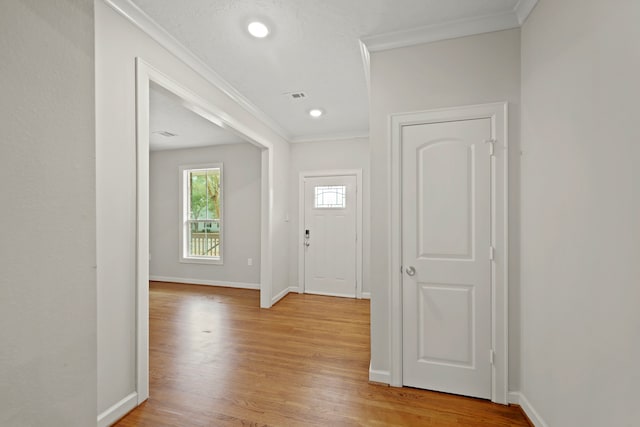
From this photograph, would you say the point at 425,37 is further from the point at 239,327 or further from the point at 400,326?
the point at 239,327

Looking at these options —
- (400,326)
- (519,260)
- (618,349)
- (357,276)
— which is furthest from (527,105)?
(357,276)

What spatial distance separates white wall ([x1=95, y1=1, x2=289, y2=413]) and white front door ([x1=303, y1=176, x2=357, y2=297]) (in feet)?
10.2

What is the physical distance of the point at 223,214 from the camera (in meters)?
5.33

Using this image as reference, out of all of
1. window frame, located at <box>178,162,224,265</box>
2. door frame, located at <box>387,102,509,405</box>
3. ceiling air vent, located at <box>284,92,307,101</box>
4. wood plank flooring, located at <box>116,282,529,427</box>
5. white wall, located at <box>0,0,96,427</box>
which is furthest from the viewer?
window frame, located at <box>178,162,224,265</box>

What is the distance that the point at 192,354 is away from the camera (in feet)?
8.87

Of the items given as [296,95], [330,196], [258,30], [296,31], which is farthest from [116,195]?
[330,196]

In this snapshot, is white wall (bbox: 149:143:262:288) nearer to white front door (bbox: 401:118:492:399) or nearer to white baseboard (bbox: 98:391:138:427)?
white baseboard (bbox: 98:391:138:427)

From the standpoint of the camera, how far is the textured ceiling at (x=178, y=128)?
355 cm

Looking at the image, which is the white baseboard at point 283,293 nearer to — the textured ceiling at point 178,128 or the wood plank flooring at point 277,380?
Answer: the wood plank flooring at point 277,380

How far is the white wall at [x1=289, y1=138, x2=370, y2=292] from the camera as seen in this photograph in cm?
463

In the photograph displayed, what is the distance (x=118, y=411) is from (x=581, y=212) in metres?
2.94

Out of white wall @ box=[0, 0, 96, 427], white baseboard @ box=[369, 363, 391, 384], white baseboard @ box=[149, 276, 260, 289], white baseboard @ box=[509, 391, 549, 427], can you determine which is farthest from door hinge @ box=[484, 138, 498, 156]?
white baseboard @ box=[149, 276, 260, 289]

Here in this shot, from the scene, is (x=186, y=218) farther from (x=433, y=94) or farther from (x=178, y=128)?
(x=433, y=94)

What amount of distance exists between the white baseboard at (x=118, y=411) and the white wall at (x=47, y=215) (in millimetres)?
1309
